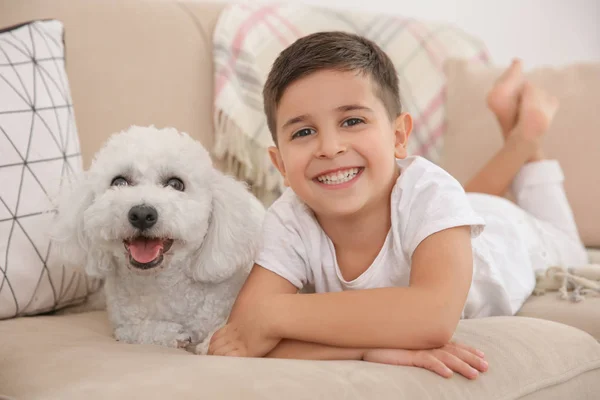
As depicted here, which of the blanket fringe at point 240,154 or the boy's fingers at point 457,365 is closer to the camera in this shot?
the boy's fingers at point 457,365

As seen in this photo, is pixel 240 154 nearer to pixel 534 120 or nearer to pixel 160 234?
pixel 160 234

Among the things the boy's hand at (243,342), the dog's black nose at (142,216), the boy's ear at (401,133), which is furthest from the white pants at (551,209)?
the dog's black nose at (142,216)

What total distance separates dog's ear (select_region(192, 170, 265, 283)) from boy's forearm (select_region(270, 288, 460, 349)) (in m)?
0.19

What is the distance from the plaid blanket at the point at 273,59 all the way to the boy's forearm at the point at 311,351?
0.84 meters

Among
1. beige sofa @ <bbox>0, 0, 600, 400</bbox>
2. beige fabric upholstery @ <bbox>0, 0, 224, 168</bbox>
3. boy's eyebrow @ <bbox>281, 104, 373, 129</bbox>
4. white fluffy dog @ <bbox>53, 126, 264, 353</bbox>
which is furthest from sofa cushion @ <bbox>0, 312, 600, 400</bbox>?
beige fabric upholstery @ <bbox>0, 0, 224, 168</bbox>

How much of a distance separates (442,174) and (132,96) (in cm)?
95

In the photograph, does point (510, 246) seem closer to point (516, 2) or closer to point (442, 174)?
point (442, 174)

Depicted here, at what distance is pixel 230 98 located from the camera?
1980 mm

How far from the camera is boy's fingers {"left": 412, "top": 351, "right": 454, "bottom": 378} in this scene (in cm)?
101

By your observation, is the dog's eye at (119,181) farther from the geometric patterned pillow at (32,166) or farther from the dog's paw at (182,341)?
the dog's paw at (182,341)

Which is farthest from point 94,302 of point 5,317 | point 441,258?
point 441,258

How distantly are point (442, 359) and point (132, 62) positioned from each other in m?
1.29

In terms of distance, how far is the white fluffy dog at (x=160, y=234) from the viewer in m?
1.23

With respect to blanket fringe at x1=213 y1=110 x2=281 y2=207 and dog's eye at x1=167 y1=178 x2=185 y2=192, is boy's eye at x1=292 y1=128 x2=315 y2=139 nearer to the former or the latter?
dog's eye at x1=167 y1=178 x2=185 y2=192
